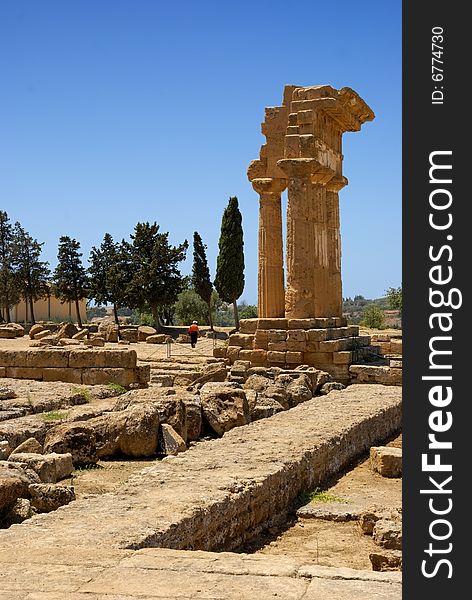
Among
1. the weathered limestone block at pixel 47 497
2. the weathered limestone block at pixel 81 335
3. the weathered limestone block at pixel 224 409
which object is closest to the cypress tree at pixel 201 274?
the weathered limestone block at pixel 81 335

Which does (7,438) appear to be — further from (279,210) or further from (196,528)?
(279,210)

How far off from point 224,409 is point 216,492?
208 inches

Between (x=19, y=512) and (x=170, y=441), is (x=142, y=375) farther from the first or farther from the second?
(x=19, y=512)

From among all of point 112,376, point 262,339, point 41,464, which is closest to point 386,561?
point 41,464

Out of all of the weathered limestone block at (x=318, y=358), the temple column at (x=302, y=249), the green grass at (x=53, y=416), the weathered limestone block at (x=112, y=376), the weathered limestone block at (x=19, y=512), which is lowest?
the weathered limestone block at (x=19, y=512)

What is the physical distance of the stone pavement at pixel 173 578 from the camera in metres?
4.26

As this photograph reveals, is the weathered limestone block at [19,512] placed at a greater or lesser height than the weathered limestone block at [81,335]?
lesser

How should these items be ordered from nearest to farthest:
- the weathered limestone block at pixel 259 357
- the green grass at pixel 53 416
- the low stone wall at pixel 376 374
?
A: the green grass at pixel 53 416 → the low stone wall at pixel 376 374 → the weathered limestone block at pixel 259 357

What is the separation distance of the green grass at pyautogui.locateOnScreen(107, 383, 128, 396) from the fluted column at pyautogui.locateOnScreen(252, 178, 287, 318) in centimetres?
495

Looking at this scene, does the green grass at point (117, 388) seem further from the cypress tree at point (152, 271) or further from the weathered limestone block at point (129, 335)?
the cypress tree at point (152, 271)

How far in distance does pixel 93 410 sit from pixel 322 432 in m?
3.88

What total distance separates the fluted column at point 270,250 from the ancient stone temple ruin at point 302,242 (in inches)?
0.9

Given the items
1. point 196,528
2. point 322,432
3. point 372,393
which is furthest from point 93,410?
point 196,528

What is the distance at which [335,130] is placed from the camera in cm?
2066
